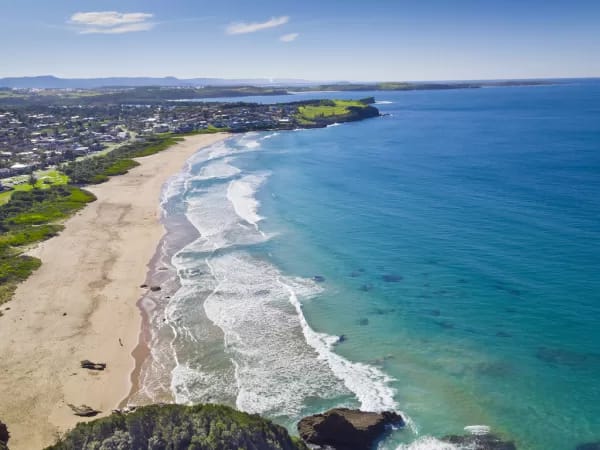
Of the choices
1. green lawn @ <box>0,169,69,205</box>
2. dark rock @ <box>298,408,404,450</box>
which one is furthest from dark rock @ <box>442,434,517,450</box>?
green lawn @ <box>0,169,69,205</box>

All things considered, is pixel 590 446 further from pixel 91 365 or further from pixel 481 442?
pixel 91 365

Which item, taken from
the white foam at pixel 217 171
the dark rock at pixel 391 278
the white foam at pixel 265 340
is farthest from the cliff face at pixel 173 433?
the white foam at pixel 217 171

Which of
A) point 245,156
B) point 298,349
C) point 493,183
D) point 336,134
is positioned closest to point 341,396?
point 298,349

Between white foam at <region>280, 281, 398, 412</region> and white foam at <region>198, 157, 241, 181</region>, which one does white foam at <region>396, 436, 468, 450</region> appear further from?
white foam at <region>198, 157, 241, 181</region>

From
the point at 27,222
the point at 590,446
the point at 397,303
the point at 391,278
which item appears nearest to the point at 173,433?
the point at 590,446

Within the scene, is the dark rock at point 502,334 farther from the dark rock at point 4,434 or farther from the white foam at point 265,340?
the dark rock at point 4,434

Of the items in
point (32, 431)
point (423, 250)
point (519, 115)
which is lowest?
point (32, 431)

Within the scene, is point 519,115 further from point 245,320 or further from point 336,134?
point 245,320
